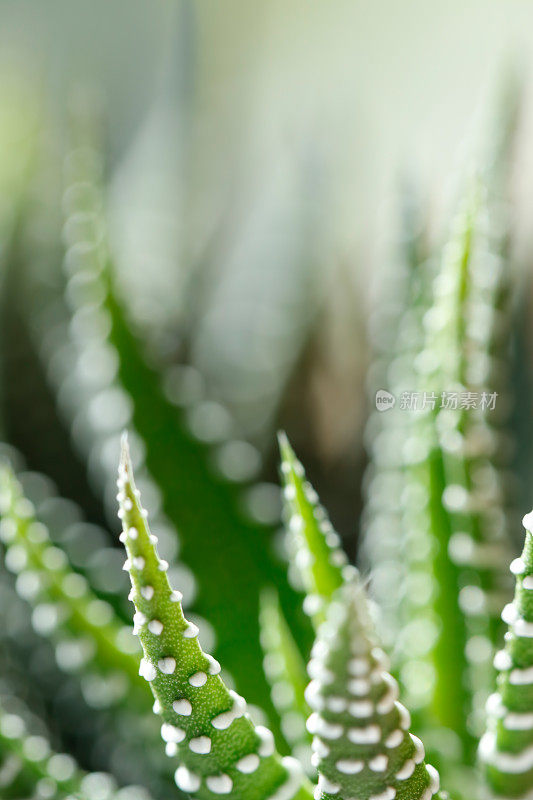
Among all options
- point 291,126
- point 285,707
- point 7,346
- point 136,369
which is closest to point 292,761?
point 285,707

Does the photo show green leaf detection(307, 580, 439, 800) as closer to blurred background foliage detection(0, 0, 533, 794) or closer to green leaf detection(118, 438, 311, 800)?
green leaf detection(118, 438, 311, 800)

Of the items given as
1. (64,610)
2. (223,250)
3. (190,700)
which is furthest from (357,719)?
(223,250)

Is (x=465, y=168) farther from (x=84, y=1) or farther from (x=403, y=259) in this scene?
(x=84, y=1)

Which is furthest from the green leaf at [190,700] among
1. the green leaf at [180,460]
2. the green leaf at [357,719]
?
the green leaf at [180,460]

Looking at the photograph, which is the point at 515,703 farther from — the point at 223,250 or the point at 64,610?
the point at 223,250

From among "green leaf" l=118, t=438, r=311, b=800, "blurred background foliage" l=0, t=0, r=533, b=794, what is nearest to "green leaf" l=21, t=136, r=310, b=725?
"blurred background foliage" l=0, t=0, r=533, b=794

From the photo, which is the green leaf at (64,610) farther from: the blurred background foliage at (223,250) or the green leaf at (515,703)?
the green leaf at (515,703)
